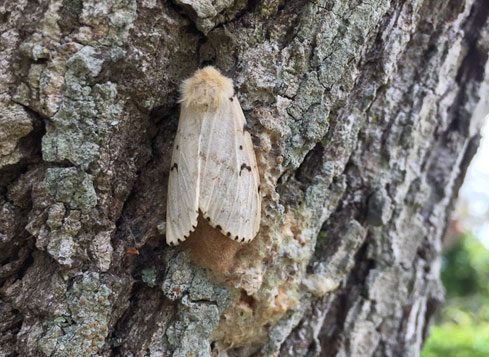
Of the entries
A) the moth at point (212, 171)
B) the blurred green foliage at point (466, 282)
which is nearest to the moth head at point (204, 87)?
the moth at point (212, 171)

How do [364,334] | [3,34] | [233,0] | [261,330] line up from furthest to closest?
[364,334]
[261,330]
[233,0]
[3,34]

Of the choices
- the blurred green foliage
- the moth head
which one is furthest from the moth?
the blurred green foliage

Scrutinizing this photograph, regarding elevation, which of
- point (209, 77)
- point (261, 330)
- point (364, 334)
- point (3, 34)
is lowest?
point (261, 330)

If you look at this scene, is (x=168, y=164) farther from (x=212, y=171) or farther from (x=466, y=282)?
(x=466, y=282)

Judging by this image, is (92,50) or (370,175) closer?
(92,50)

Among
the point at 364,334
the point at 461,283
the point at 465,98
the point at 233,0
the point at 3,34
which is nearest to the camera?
the point at 3,34

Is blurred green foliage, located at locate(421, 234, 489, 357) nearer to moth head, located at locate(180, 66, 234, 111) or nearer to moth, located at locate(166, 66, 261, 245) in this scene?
moth, located at locate(166, 66, 261, 245)

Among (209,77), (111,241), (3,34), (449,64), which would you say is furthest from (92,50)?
(449,64)

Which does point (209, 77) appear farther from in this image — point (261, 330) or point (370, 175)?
point (261, 330)

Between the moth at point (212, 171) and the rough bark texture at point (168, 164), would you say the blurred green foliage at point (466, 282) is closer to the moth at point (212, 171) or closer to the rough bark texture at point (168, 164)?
the rough bark texture at point (168, 164)
